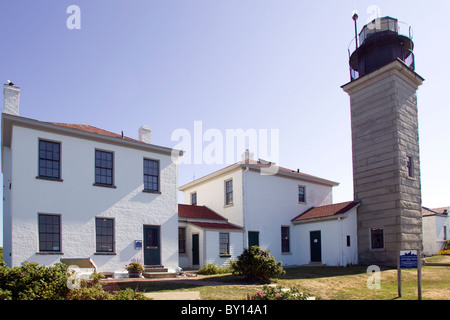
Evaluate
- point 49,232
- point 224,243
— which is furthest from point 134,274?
point 224,243

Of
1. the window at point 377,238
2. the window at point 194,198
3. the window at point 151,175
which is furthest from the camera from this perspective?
the window at point 194,198

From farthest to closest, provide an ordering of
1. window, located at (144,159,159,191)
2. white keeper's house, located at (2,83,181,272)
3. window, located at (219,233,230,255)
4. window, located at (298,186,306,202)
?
window, located at (298,186,306,202) < window, located at (219,233,230,255) < window, located at (144,159,159,191) < white keeper's house, located at (2,83,181,272)

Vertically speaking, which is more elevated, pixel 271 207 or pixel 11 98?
pixel 11 98

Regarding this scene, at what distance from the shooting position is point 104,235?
1739 centimetres

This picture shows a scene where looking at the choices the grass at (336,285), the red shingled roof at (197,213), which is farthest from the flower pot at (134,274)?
the red shingled roof at (197,213)

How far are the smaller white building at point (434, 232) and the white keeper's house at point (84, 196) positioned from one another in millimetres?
23856

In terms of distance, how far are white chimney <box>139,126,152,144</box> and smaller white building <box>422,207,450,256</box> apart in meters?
25.1

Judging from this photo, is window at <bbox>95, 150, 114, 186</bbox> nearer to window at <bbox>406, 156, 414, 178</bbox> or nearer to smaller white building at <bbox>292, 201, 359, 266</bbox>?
smaller white building at <bbox>292, 201, 359, 266</bbox>

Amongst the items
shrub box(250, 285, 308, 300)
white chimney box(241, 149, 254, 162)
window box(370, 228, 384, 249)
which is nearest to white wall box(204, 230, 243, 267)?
white chimney box(241, 149, 254, 162)

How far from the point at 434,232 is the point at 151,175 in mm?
25948

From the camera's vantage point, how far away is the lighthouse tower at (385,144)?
21.3 metres

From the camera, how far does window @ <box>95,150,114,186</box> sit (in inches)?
699

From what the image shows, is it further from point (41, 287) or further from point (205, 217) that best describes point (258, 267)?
point (205, 217)

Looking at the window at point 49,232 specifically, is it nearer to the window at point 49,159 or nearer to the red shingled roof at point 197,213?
the window at point 49,159
